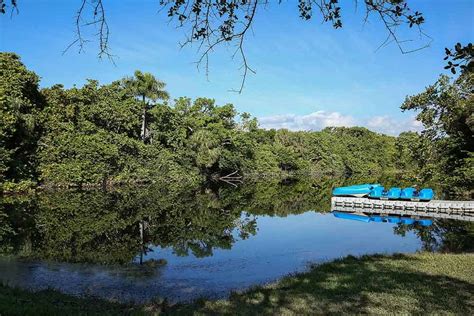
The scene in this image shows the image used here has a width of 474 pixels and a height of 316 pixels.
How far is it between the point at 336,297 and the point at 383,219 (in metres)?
19.9

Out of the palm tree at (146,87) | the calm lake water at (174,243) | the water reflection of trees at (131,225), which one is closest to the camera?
the calm lake water at (174,243)

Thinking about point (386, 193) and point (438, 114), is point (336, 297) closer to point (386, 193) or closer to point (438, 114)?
point (438, 114)

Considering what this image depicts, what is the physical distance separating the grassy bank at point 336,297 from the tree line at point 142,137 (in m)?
14.8

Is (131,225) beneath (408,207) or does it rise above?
beneath

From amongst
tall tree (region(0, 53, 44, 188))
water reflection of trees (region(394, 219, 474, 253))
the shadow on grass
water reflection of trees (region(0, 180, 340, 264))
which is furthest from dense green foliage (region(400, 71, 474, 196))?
tall tree (region(0, 53, 44, 188))

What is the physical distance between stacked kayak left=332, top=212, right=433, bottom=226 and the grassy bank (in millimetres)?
14333

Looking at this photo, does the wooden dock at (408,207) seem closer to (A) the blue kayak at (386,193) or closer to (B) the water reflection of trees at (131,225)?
(A) the blue kayak at (386,193)

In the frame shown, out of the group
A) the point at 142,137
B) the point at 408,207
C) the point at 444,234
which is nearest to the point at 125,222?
the point at 444,234

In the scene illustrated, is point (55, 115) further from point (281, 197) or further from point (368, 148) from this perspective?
point (368, 148)

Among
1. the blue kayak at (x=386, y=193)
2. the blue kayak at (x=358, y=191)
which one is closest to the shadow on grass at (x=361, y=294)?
the blue kayak at (x=386, y=193)

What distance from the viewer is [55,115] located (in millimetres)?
43594

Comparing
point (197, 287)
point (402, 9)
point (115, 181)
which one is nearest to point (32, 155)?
point (115, 181)

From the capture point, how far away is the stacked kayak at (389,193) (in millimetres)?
29766

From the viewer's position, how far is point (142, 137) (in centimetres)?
5478
